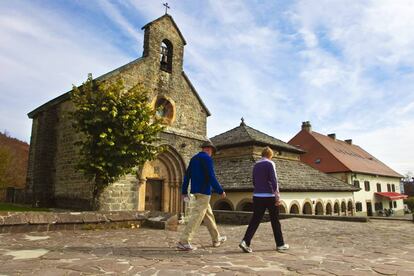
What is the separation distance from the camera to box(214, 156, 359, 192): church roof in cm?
2002

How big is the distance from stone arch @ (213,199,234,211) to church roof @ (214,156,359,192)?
123 cm

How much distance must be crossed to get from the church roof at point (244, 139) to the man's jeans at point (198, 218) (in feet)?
58.6

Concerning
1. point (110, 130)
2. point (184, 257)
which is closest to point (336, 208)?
point (110, 130)

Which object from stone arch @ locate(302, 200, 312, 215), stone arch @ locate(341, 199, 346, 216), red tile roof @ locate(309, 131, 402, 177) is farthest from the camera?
red tile roof @ locate(309, 131, 402, 177)

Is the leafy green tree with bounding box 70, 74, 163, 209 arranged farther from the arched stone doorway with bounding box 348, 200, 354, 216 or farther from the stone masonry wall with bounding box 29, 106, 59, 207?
the arched stone doorway with bounding box 348, 200, 354, 216

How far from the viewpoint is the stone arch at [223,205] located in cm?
2052

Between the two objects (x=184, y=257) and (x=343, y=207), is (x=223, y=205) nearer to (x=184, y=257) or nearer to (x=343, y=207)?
(x=343, y=207)

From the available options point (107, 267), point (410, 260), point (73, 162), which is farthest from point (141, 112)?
point (410, 260)

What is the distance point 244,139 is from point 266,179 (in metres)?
18.8

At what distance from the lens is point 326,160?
34.6 m

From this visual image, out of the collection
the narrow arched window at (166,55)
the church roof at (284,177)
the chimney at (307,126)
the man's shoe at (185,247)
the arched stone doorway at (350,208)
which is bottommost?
the arched stone doorway at (350,208)

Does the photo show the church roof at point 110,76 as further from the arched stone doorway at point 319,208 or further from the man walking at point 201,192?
the arched stone doorway at point 319,208

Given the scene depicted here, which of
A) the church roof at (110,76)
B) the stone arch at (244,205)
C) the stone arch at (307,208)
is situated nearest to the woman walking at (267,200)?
the church roof at (110,76)

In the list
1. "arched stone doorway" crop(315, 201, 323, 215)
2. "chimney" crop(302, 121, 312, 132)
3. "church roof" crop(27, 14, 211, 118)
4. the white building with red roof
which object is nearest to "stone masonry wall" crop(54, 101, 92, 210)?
"church roof" crop(27, 14, 211, 118)
